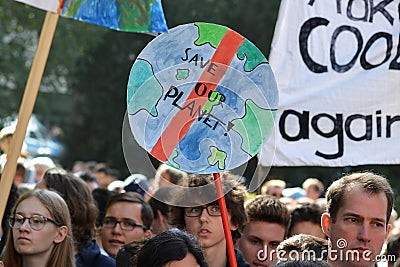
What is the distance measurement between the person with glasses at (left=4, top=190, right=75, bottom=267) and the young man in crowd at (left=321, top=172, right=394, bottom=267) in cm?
152

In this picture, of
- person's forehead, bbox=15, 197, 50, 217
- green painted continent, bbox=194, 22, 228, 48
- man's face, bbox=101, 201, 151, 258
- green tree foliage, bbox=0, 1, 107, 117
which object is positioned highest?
green tree foliage, bbox=0, 1, 107, 117

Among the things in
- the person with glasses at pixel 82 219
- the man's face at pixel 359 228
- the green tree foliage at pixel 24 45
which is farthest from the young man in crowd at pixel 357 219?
the green tree foliage at pixel 24 45

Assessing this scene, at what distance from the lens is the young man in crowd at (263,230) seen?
6176mm

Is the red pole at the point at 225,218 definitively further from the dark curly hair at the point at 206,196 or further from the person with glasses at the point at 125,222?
the person with glasses at the point at 125,222

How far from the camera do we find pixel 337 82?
6.06 metres

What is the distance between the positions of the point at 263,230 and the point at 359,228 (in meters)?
1.53

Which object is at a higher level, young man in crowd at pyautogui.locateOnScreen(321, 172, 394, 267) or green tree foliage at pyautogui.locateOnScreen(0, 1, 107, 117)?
green tree foliage at pyautogui.locateOnScreen(0, 1, 107, 117)

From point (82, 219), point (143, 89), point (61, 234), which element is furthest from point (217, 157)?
point (82, 219)

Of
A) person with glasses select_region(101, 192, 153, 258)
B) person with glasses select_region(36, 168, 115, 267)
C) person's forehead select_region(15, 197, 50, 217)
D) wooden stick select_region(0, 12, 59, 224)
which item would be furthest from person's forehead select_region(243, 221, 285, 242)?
wooden stick select_region(0, 12, 59, 224)

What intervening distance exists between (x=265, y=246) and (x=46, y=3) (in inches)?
83.3

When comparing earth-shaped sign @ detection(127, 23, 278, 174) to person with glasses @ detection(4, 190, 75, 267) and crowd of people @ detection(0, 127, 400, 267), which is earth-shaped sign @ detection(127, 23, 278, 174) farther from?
person with glasses @ detection(4, 190, 75, 267)

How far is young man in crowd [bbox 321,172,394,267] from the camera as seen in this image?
475cm

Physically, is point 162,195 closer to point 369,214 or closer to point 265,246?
point 265,246

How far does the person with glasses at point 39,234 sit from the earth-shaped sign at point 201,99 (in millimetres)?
1233
